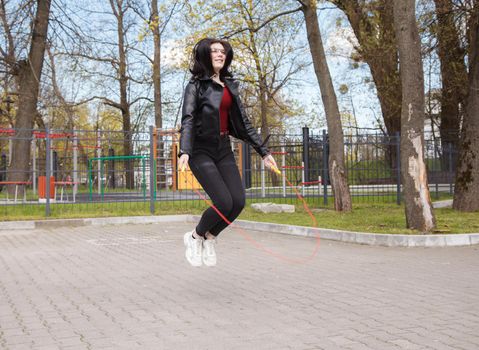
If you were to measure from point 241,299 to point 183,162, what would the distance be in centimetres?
139

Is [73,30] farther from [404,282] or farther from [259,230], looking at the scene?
[404,282]

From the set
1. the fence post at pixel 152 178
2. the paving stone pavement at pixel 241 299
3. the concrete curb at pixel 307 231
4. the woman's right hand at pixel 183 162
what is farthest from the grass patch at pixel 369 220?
the woman's right hand at pixel 183 162

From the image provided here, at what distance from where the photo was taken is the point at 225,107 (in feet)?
17.6

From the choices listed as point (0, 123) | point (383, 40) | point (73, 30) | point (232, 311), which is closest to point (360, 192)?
point (383, 40)

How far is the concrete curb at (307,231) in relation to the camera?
30.4ft

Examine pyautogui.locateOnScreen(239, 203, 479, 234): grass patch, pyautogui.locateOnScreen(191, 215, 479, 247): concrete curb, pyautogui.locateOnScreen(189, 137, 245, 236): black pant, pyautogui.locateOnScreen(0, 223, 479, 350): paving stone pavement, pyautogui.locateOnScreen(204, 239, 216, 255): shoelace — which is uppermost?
pyautogui.locateOnScreen(189, 137, 245, 236): black pant

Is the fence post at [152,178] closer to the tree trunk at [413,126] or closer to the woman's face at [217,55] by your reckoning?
the tree trunk at [413,126]

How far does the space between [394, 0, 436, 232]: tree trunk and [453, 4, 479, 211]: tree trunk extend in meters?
4.54

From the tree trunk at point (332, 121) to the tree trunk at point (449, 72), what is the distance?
311 cm

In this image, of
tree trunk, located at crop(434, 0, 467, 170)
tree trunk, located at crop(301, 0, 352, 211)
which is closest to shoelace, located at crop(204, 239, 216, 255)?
tree trunk, located at crop(301, 0, 352, 211)

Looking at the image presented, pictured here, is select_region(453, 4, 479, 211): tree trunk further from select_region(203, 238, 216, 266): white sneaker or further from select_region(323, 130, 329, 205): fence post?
select_region(203, 238, 216, 266): white sneaker

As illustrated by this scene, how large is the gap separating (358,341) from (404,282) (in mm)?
2481

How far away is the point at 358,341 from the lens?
3791mm

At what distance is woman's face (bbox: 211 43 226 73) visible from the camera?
5.32 meters
